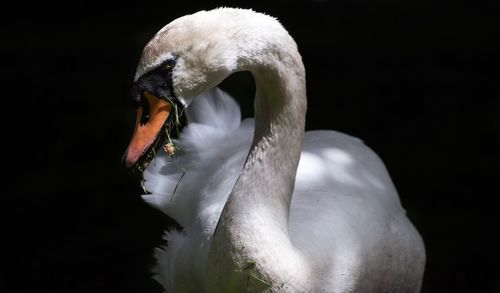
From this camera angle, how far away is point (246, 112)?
575 centimetres

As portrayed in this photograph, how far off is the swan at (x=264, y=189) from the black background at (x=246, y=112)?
999mm

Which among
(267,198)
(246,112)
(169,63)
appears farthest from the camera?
(246,112)

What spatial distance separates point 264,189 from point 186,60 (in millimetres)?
525

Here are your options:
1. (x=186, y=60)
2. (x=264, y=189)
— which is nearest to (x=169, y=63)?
(x=186, y=60)

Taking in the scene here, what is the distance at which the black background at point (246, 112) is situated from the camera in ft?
15.5

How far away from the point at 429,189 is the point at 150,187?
1825mm

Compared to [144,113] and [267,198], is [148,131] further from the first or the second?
[267,198]

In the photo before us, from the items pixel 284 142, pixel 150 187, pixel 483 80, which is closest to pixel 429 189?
pixel 483 80

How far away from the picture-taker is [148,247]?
15.9 ft

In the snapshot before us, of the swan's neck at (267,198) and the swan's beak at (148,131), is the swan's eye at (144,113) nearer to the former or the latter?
the swan's beak at (148,131)

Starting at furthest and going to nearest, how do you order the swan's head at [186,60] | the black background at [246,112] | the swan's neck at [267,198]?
the black background at [246,112] → the swan's neck at [267,198] → the swan's head at [186,60]

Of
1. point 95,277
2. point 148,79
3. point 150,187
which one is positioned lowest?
point 95,277

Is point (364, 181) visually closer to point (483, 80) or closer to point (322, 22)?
Answer: point (483, 80)

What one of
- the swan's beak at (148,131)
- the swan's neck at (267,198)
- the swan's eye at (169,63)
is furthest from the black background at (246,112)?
the swan's eye at (169,63)
